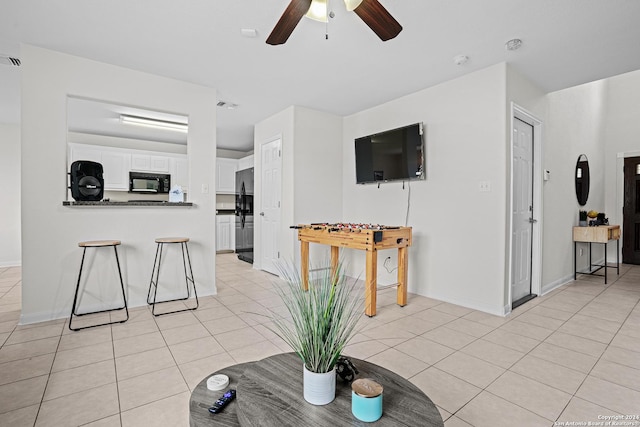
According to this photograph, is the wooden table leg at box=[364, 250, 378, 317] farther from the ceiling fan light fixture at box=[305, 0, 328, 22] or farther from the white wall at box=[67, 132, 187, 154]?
the white wall at box=[67, 132, 187, 154]

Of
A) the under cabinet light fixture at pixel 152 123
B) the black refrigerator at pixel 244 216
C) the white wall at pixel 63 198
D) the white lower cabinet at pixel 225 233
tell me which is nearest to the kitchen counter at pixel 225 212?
the white lower cabinet at pixel 225 233

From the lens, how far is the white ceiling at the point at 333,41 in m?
2.35

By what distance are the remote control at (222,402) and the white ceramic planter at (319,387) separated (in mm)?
377

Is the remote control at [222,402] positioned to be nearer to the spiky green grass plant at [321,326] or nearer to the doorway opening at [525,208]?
the spiky green grass plant at [321,326]

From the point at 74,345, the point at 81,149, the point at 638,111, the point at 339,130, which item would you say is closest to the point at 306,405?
the point at 74,345

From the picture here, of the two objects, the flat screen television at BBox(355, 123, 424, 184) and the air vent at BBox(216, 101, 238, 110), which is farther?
the air vent at BBox(216, 101, 238, 110)

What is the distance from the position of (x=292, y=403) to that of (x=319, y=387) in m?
0.11

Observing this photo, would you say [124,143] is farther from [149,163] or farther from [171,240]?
[171,240]

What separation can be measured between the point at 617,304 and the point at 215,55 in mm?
5104

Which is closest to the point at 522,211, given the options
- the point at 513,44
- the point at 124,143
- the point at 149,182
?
the point at 513,44

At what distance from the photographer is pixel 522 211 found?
369cm

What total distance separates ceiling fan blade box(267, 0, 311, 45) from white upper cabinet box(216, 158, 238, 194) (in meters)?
5.80

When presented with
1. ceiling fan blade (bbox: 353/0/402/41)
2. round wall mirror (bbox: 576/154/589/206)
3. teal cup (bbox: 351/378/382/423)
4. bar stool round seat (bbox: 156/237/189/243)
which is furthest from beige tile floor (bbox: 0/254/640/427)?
ceiling fan blade (bbox: 353/0/402/41)

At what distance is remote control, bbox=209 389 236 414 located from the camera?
1.21m
